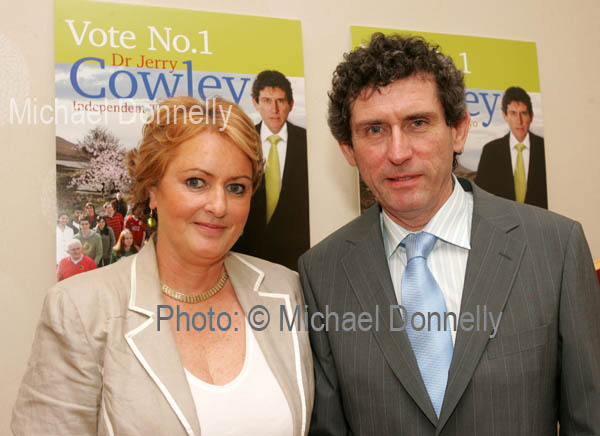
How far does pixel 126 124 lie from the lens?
6.37 ft

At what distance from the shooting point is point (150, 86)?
1.97 m

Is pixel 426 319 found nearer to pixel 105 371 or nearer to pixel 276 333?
pixel 276 333

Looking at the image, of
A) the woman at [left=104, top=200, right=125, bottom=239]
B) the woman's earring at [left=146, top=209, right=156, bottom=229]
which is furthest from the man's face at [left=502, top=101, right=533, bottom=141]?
the woman at [left=104, top=200, right=125, bottom=239]

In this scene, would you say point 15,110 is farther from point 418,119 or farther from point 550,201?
point 550,201

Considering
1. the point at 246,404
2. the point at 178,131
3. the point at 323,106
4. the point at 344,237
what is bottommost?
the point at 246,404

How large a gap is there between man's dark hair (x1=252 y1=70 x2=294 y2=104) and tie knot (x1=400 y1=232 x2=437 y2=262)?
852mm

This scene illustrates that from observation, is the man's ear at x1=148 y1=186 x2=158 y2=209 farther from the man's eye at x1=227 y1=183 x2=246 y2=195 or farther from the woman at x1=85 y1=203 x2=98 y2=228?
the woman at x1=85 y1=203 x2=98 y2=228

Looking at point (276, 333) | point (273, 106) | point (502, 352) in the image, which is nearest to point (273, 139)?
point (273, 106)

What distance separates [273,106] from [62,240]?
37.4 inches

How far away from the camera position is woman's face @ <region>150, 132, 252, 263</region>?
154 centimetres

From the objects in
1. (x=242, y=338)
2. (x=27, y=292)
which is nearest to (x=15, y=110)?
(x=27, y=292)

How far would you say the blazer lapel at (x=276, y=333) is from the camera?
1.54m

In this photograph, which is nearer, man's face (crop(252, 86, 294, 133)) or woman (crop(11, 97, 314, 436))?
woman (crop(11, 97, 314, 436))

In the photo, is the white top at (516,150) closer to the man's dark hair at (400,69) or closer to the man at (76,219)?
the man's dark hair at (400,69)
